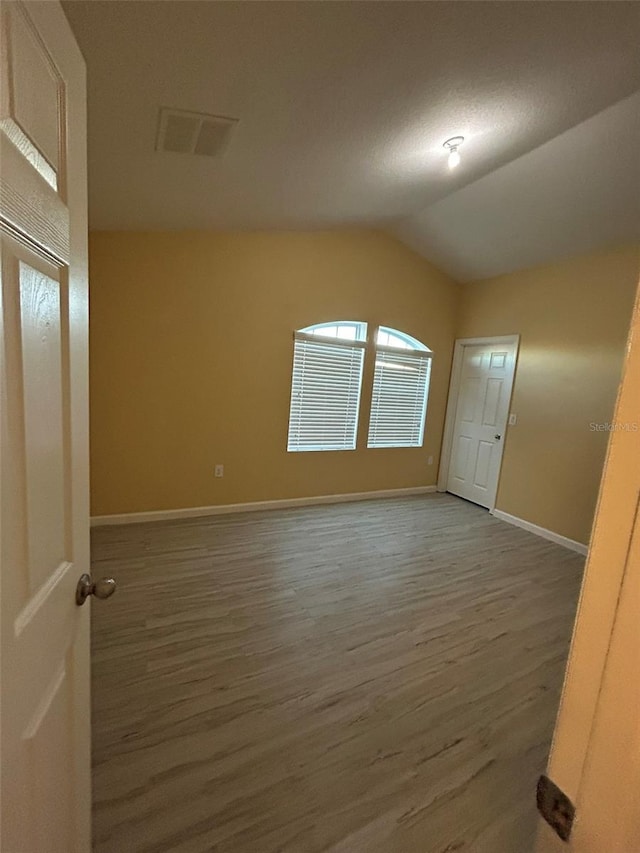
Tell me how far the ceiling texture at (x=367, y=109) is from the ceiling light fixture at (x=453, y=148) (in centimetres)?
6

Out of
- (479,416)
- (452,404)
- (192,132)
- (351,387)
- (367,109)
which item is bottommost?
(479,416)

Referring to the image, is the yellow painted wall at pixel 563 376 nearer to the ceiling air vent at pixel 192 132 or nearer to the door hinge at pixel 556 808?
the ceiling air vent at pixel 192 132

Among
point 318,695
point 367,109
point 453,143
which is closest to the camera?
point 318,695

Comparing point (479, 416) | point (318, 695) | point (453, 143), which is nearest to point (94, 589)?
point (318, 695)

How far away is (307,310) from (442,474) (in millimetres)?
2877

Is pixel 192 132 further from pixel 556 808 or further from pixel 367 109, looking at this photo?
pixel 556 808

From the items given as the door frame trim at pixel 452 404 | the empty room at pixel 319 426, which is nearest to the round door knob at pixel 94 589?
the empty room at pixel 319 426

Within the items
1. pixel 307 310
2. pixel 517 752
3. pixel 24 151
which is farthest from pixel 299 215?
pixel 517 752

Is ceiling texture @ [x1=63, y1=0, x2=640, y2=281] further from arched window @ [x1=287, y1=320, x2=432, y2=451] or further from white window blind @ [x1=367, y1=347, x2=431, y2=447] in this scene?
white window blind @ [x1=367, y1=347, x2=431, y2=447]

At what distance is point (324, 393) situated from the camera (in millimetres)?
4320

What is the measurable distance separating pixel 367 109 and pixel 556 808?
2539 millimetres

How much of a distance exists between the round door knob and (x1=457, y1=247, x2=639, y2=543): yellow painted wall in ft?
13.1

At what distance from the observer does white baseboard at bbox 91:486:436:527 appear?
11.6 feet

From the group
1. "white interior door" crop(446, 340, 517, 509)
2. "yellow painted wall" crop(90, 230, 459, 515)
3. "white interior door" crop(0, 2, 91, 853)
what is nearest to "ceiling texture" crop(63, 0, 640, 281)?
"yellow painted wall" crop(90, 230, 459, 515)
